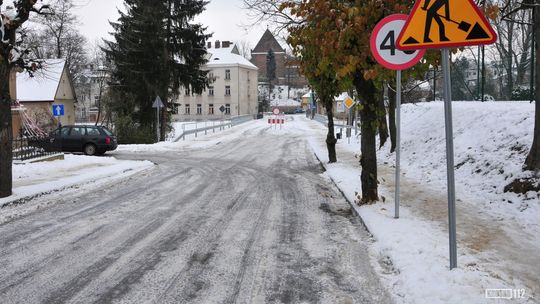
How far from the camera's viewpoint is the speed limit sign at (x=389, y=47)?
6855mm

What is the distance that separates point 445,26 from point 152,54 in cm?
2904

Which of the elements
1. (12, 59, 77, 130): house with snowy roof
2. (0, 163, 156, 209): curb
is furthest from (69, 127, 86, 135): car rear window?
(12, 59, 77, 130): house with snowy roof

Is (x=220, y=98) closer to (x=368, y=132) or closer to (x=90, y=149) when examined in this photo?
(x=90, y=149)

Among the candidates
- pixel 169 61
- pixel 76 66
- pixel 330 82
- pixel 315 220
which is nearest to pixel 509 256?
pixel 315 220

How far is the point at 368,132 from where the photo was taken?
8500 mm

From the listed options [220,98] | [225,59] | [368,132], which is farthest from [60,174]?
[225,59]

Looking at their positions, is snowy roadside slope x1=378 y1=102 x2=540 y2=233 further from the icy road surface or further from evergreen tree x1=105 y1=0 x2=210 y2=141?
evergreen tree x1=105 y1=0 x2=210 y2=141

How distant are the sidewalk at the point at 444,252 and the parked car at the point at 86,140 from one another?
17129mm

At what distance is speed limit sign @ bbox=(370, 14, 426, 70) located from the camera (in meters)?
6.86

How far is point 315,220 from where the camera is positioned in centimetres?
783

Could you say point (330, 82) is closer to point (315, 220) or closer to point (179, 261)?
point (315, 220)

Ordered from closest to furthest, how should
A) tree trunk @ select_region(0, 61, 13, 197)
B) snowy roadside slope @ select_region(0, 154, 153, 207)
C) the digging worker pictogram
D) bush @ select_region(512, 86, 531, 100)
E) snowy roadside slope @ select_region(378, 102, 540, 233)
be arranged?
1. the digging worker pictogram
2. snowy roadside slope @ select_region(378, 102, 540, 233)
3. tree trunk @ select_region(0, 61, 13, 197)
4. snowy roadside slope @ select_region(0, 154, 153, 207)
5. bush @ select_region(512, 86, 531, 100)

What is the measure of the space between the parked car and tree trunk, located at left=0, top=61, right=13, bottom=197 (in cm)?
1313

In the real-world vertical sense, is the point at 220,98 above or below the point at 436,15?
above
